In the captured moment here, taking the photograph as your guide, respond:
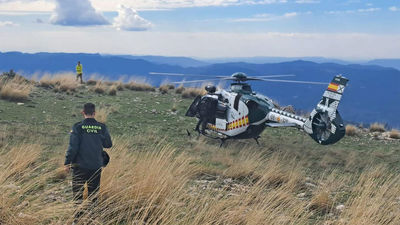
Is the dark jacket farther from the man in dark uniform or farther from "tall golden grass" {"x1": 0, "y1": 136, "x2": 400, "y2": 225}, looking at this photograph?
"tall golden grass" {"x1": 0, "y1": 136, "x2": 400, "y2": 225}

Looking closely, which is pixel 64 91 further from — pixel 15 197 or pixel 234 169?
pixel 15 197

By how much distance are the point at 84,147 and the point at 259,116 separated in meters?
7.70

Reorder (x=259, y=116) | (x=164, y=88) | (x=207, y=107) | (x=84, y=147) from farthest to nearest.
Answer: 1. (x=164, y=88)
2. (x=207, y=107)
3. (x=259, y=116)
4. (x=84, y=147)

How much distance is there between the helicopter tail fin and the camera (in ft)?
31.9

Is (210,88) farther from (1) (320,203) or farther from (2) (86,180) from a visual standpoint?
(2) (86,180)

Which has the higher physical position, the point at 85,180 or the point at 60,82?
the point at 60,82

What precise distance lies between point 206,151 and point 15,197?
7565 mm

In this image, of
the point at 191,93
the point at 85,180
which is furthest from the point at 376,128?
the point at 85,180

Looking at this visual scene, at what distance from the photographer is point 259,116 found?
12039mm

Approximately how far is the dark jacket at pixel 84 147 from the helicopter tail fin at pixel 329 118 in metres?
6.55

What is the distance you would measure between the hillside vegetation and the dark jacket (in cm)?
36

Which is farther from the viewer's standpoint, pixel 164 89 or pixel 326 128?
pixel 164 89

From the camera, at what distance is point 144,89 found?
76.1ft

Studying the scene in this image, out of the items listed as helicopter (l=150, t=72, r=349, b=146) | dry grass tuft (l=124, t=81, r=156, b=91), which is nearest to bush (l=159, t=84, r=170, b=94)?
dry grass tuft (l=124, t=81, r=156, b=91)
